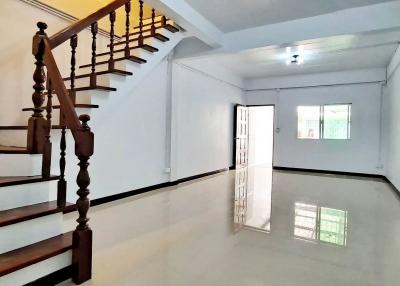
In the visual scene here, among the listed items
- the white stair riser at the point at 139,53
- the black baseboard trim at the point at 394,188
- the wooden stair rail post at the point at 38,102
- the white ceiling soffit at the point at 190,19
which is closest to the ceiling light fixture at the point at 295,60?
the white ceiling soffit at the point at 190,19

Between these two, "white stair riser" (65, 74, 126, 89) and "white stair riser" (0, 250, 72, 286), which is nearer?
"white stair riser" (0, 250, 72, 286)

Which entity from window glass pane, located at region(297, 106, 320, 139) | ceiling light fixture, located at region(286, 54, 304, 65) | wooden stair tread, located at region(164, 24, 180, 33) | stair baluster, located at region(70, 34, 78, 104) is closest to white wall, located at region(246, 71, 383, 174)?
window glass pane, located at region(297, 106, 320, 139)

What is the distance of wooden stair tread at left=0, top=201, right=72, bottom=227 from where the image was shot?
1.77 m

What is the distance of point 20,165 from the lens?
87.4 inches

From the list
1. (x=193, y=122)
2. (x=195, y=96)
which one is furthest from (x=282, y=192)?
(x=195, y=96)

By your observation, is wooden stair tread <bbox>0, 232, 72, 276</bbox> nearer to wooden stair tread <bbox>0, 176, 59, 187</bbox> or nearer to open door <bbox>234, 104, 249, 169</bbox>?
wooden stair tread <bbox>0, 176, 59, 187</bbox>

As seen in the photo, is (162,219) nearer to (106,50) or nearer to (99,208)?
(99,208)

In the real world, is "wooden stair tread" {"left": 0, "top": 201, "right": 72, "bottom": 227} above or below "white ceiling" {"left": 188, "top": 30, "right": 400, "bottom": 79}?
below

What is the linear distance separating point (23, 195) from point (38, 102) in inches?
30.7

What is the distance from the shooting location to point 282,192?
17.2 feet

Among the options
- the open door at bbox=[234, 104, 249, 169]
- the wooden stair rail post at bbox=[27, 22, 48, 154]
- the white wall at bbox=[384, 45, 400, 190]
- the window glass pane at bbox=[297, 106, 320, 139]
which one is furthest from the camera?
the open door at bbox=[234, 104, 249, 169]

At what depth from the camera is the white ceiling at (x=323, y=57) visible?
495 centimetres

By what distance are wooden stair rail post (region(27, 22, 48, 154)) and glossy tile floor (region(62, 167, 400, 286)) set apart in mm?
1104

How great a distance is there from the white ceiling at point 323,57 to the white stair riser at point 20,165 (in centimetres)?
365
